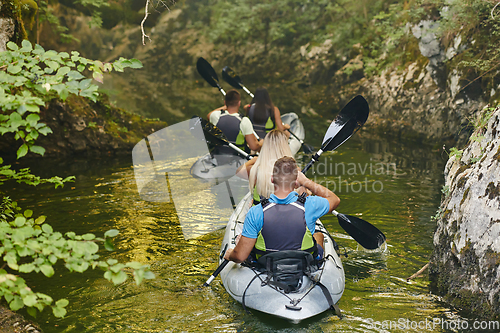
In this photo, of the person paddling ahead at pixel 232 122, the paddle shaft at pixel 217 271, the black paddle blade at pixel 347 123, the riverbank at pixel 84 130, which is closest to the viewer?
the paddle shaft at pixel 217 271

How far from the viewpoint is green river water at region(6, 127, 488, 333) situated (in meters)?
3.60

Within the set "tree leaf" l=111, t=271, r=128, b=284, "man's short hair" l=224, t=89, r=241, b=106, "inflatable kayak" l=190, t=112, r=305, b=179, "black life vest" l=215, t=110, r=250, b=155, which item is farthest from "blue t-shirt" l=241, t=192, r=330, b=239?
"inflatable kayak" l=190, t=112, r=305, b=179

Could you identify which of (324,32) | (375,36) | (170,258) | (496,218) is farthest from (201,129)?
(324,32)

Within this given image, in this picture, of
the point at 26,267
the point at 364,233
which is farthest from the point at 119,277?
the point at 364,233

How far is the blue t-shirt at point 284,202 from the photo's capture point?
3.33m

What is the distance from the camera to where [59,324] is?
11.9ft

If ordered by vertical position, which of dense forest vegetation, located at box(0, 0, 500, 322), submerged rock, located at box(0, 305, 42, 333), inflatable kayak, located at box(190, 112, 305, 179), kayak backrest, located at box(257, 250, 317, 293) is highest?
dense forest vegetation, located at box(0, 0, 500, 322)

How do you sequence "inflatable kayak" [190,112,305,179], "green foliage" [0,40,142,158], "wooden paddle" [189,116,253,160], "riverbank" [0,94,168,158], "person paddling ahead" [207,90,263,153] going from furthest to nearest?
"riverbank" [0,94,168,158] → "inflatable kayak" [190,112,305,179] → "person paddling ahead" [207,90,263,153] → "wooden paddle" [189,116,253,160] → "green foliage" [0,40,142,158]

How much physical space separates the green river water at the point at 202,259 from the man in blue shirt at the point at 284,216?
695 millimetres

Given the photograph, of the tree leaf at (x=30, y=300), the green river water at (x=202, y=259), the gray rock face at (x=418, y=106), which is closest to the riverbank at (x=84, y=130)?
the green river water at (x=202, y=259)

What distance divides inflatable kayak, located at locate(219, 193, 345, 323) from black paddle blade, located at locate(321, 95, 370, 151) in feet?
5.34

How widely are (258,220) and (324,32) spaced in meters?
16.3

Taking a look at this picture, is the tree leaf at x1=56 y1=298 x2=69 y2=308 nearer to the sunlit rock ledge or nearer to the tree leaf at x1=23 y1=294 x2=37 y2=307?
the tree leaf at x1=23 y1=294 x2=37 y2=307

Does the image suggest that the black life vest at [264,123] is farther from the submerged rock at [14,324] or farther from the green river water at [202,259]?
the submerged rock at [14,324]
